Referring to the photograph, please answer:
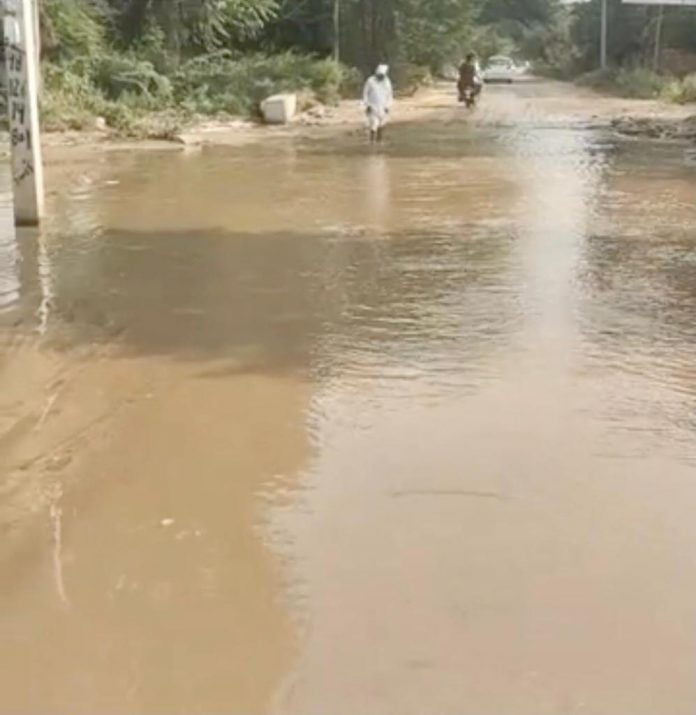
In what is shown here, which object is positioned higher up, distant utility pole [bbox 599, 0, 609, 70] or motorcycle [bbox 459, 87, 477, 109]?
distant utility pole [bbox 599, 0, 609, 70]

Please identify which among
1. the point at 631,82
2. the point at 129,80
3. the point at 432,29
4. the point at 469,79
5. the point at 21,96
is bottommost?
the point at 631,82

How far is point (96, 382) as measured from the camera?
735 centimetres

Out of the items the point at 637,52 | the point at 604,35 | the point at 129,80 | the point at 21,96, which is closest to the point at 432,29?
the point at 637,52

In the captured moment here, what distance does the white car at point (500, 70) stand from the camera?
67.9 meters

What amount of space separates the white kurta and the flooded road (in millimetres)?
11851

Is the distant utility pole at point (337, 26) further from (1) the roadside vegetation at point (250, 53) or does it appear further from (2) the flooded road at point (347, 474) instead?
(2) the flooded road at point (347, 474)

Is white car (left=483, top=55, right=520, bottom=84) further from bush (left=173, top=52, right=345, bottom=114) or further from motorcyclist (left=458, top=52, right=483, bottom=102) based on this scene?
bush (left=173, top=52, right=345, bottom=114)

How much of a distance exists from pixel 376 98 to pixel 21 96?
1219 cm

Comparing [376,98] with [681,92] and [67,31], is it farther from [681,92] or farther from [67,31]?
[681,92]

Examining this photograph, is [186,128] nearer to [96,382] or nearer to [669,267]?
[669,267]

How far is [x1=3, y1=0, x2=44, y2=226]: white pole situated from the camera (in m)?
12.6

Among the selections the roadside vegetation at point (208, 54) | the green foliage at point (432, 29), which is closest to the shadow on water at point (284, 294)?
the roadside vegetation at point (208, 54)

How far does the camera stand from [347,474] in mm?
5812

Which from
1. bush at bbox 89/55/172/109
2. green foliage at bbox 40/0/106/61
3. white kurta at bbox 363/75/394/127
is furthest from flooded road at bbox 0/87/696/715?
bush at bbox 89/55/172/109
